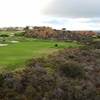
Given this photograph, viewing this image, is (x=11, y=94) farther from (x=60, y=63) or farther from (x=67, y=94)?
(x=60, y=63)

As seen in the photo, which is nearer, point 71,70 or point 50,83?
point 50,83

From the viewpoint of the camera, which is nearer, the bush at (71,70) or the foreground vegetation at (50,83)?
the foreground vegetation at (50,83)

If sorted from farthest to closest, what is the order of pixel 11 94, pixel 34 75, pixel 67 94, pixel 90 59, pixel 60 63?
pixel 90 59 → pixel 60 63 → pixel 34 75 → pixel 67 94 → pixel 11 94

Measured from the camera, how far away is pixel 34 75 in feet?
66.8

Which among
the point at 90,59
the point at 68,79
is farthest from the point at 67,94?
the point at 90,59

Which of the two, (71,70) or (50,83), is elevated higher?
(71,70)

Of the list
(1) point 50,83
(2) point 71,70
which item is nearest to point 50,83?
(1) point 50,83

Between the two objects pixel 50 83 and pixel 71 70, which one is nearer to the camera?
pixel 50 83

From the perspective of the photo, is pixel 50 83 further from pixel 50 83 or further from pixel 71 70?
pixel 71 70

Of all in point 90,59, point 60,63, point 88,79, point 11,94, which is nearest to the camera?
point 11,94

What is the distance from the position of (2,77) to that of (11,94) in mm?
1617

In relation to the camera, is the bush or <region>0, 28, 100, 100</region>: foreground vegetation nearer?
<region>0, 28, 100, 100</region>: foreground vegetation

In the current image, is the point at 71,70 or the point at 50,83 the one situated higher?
the point at 71,70

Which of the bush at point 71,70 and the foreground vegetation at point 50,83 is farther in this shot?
the bush at point 71,70
